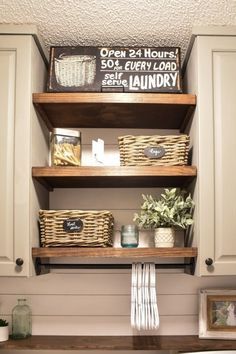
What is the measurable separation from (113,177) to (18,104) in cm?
50

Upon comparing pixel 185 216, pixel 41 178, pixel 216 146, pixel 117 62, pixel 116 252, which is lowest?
pixel 116 252

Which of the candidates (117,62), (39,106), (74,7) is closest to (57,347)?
(39,106)

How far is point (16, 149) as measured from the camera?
1912 millimetres

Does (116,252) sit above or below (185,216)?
below

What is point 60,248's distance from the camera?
1.92 metres

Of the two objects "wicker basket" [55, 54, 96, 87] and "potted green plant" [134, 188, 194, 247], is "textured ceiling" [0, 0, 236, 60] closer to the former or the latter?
"wicker basket" [55, 54, 96, 87]

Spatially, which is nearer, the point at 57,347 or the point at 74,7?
the point at 74,7

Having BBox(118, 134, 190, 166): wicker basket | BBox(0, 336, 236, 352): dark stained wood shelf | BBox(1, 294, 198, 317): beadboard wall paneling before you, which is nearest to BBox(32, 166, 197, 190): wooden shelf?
BBox(118, 134, 190, 166): wicker basket

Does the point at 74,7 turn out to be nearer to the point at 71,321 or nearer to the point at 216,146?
the point at 216,146

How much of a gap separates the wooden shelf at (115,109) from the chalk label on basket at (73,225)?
1.66 feet

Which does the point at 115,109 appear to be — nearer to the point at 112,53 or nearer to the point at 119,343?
the point at 112,53

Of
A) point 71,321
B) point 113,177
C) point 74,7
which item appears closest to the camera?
point 74,7

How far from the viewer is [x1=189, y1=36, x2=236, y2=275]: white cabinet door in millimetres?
1892

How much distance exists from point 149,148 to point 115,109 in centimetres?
25
